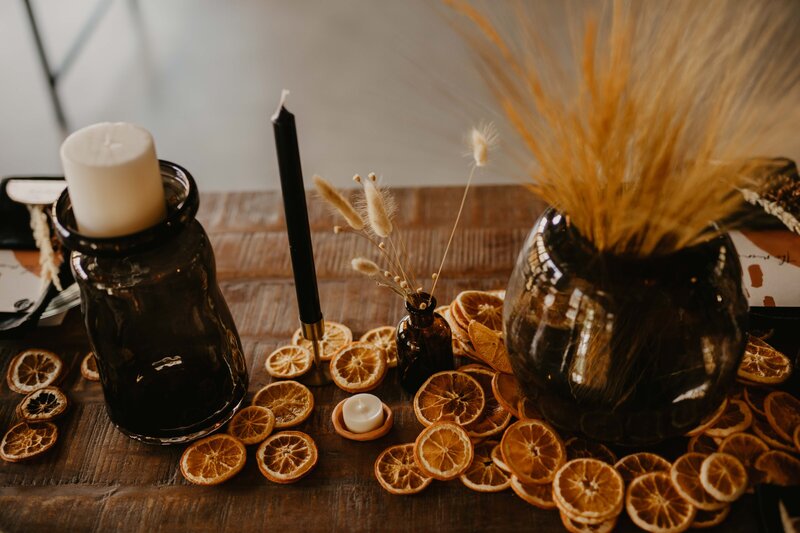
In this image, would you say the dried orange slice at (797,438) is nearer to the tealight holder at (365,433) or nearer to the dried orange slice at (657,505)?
the dried orange slice at (657,505)

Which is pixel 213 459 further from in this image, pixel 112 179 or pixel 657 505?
pixel 657 505

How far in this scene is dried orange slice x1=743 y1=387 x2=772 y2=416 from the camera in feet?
2.84

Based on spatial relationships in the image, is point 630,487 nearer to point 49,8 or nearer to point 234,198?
point 234,198

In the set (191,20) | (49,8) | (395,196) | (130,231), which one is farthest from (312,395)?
(49,8)

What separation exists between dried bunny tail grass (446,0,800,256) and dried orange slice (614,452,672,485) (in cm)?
24

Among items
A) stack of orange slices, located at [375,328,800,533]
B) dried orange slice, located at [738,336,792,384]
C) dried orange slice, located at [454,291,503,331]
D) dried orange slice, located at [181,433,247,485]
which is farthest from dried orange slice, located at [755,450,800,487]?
dried orange slice, located at [181,433,247,485]

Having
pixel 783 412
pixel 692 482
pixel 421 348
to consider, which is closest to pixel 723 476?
pixel 692 482

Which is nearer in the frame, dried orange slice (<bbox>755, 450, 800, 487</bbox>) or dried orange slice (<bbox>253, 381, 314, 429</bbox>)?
dried orange slice (<bbox>755, 450, 800, 487</bbox>)

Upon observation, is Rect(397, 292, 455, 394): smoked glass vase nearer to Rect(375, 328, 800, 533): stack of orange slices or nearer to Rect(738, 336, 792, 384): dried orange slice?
Rect(375, 328, 800, 533): stack of orange slices

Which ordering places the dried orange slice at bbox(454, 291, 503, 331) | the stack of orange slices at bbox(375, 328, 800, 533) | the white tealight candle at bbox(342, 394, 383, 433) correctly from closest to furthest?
the stack of orange slices at bbox(375, 328, 800, 533) → the white tealight candle at bbox(342, 394, 383, 433) → the dried orange slice at bbox(454, 291, 503, 331)

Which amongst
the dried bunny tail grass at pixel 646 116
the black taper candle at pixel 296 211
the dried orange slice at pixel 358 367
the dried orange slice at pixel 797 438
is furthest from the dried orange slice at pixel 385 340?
the dried orange slice at pixel 797 438

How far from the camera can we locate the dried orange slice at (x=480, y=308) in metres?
0.98

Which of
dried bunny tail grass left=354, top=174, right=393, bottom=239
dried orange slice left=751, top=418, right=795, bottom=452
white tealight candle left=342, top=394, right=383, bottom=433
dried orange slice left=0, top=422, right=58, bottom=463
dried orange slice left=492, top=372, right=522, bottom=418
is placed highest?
dried bunny tail grass left=354, top=174, right=393, bottom=239

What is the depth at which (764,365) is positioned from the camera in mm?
904
